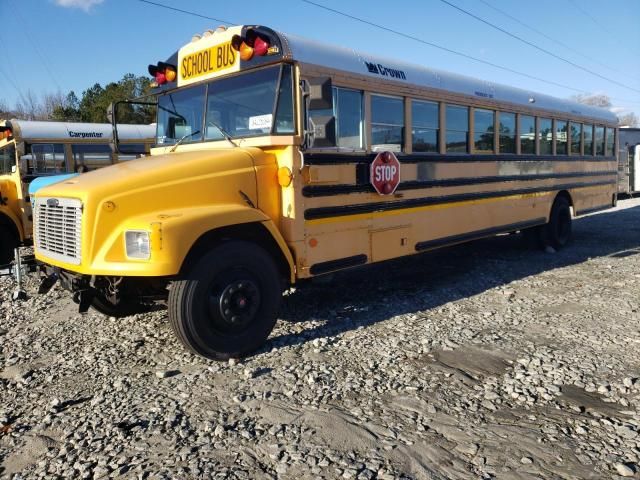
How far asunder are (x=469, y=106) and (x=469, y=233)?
1410mm

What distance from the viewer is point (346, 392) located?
323cm

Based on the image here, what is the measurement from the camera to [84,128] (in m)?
9.25

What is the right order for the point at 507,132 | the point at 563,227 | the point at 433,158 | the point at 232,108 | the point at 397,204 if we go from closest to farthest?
Answer: 1. the point at 232,108
2. the point at 397,204
3. the point at 433,158
4. the point at 507,132
5. the point at 563,227

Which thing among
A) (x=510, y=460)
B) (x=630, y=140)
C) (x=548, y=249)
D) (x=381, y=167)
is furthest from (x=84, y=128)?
(x=630, y=140)

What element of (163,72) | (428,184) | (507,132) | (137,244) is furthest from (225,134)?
(507,132)

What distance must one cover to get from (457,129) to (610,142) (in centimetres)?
511

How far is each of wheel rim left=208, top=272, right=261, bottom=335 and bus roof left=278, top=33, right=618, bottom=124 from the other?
Result: 1714 mm

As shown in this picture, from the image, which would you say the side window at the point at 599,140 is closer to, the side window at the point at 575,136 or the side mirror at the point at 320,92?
the side window at the point at 575,136

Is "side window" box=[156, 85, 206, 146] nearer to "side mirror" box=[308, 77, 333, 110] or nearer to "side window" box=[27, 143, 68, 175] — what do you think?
"side mirror" box=[308, 77, 333, 110]

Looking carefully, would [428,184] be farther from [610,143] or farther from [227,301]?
[610,143]

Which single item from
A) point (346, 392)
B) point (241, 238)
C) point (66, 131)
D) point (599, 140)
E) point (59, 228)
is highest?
point (66, 131)

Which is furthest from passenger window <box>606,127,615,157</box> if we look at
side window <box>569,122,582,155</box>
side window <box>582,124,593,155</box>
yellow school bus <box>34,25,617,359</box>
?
yellow school bus <box>34,25,617,359</box>

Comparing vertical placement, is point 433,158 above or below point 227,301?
above

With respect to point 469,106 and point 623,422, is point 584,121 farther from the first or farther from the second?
point 623,422
